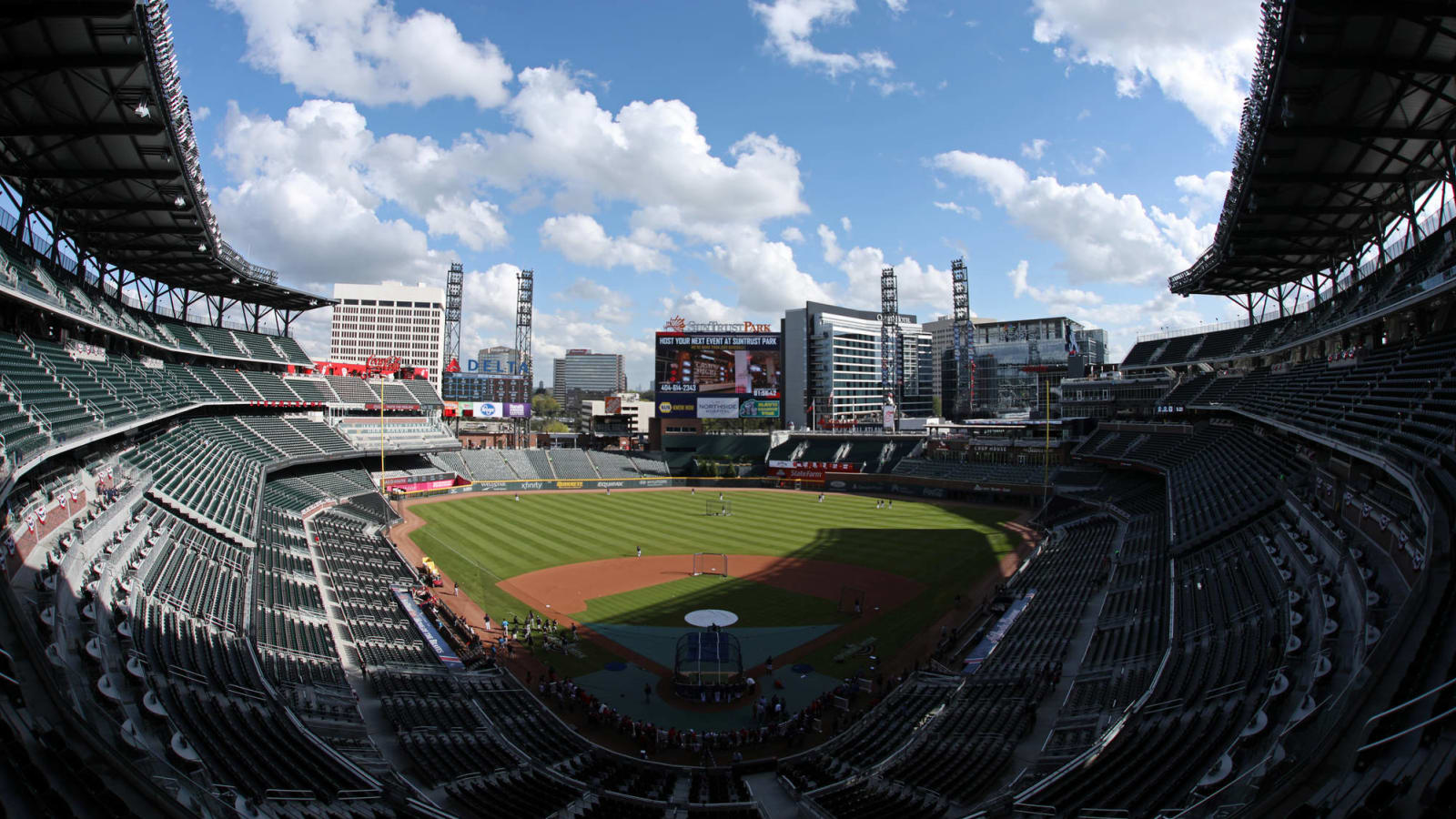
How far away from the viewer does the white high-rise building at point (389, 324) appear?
539ft

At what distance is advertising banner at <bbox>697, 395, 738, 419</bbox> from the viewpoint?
3204 inches

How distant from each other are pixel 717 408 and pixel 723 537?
34.0 metres

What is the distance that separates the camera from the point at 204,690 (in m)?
14.3

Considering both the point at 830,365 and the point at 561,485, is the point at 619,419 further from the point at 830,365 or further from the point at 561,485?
the point at 830,365

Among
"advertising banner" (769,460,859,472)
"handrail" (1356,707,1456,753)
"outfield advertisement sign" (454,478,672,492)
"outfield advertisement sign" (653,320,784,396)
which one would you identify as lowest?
"outfield advertisement sign" (454,478,672,492)

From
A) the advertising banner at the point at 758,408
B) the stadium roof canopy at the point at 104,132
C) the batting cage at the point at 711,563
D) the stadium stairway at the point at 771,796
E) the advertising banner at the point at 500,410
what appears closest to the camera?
the stadium stairway at the point at 771,796

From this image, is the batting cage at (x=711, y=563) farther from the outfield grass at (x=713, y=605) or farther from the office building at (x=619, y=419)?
the office building at (x=619, y=419)

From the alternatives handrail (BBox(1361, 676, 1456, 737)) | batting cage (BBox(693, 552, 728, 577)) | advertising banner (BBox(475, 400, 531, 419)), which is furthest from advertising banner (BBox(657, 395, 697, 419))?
handrail (BBox(1361, 676, 1456, 737))

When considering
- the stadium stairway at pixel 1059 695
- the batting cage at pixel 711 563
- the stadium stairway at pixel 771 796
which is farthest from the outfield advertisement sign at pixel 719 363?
the stadium stairway at pixel 771 796

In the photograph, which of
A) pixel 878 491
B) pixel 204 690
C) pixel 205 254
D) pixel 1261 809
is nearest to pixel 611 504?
pixel 878 491

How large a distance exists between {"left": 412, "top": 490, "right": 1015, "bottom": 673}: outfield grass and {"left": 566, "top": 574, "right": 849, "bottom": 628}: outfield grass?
0.64m

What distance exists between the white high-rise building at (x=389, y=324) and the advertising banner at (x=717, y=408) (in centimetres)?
10283

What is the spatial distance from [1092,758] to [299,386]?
2621 inches

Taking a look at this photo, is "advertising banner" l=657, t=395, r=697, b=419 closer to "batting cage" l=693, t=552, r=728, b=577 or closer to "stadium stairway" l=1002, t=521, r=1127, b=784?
"batting cage" l=693, t=552, r=728, b=577
